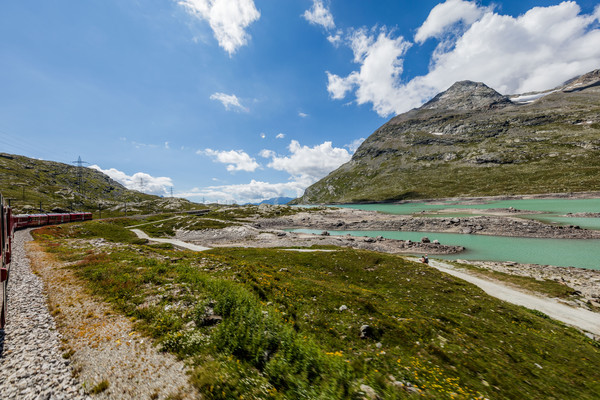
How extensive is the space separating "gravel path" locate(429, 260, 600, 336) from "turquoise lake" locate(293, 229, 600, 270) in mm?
21188

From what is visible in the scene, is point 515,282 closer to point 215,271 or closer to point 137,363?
point 215,271

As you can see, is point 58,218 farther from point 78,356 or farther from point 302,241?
point 78,356

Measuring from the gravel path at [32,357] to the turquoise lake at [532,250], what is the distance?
190 feet

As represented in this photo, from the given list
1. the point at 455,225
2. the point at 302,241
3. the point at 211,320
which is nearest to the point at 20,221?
the point at 302,241

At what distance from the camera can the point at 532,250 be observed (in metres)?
48.9

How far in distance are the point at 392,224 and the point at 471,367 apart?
281 ft

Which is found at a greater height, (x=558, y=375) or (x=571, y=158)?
(x=571, y=158)

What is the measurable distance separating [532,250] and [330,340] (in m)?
66.7

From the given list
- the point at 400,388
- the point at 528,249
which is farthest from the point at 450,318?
the point at 528,249

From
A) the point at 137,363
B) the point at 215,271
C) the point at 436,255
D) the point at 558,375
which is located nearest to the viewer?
the point at 137,363

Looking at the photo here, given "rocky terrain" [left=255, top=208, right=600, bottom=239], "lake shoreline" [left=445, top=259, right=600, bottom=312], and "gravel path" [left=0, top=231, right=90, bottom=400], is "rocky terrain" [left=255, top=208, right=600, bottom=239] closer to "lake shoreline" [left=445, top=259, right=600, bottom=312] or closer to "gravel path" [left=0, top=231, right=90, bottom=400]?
"lake shoreline" [left=445, top=259, right=600, bottom=312]

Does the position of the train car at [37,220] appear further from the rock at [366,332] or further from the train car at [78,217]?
the rock at [366,332]

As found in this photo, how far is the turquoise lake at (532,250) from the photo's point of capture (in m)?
41.0

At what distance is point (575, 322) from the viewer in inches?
761
